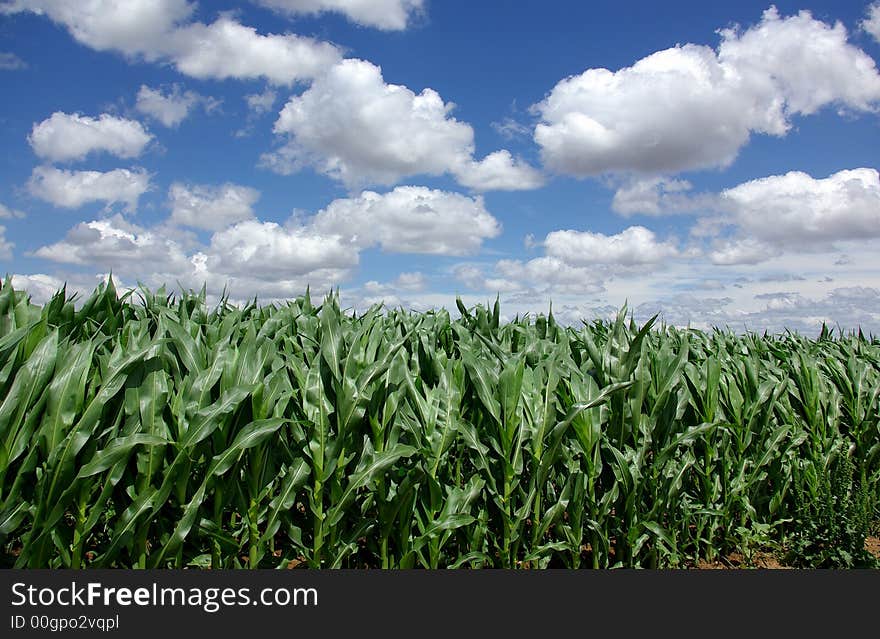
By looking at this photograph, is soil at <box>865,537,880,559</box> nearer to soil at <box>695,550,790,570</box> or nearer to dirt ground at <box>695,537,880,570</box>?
dirt ground at <box>695,537,880,570</box>

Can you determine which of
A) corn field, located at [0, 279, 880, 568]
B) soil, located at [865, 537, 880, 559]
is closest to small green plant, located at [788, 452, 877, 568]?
corn field, located at [0, 279, 880, 568]

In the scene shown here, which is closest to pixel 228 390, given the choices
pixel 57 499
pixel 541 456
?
pixel 57 499

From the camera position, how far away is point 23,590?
2.77 m

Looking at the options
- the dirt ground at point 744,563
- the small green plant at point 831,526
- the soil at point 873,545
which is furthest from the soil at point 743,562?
the soil at point 873,545

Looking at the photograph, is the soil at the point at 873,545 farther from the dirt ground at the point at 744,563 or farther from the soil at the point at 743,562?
the soil at the point at 743,562

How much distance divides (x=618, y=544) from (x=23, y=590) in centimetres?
295

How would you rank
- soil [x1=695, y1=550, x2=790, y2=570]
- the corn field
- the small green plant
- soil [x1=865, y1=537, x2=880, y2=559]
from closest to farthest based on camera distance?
the corn field
the small green plant
soil [x1=695, y1=550, x2=790, y2=570]
soil [x1=865, y1=537, x2=880, y2=559]

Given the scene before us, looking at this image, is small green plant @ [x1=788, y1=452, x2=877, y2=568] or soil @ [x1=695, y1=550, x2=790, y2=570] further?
soil @ [x1=695, y1=550, x2=790, y2=570]

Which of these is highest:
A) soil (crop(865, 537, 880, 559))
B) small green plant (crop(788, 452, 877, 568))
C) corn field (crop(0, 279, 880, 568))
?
corn field (crop(0, 279, 880, 568))

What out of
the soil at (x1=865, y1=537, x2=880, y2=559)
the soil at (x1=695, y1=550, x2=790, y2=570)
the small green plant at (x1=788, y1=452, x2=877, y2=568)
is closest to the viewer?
the small green plant at (x1=788, y1=452, x2=877, y2=568)

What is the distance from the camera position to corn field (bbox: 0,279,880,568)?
2.75 metres

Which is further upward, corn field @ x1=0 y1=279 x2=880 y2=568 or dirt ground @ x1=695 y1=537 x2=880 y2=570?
corn field @ x1=0 y1=279 x2=880 y2=568

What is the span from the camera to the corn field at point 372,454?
9.04ft

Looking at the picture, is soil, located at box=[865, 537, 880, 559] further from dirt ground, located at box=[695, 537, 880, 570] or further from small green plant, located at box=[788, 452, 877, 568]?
small green plant, located at box=[788, 452, 877, 568]
